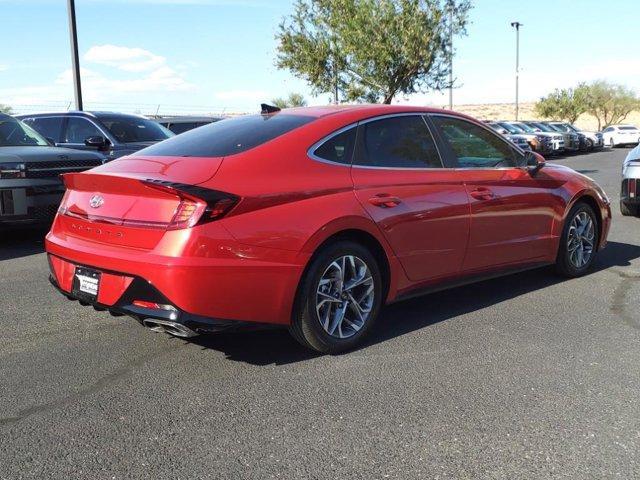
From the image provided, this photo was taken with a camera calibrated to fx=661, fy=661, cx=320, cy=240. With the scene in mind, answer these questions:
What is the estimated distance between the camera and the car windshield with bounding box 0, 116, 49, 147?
8781 millimetres

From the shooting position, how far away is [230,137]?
176 inches

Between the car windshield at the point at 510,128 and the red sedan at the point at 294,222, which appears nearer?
the red sedan at the point at 294,222

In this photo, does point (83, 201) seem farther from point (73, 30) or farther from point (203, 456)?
point (73, 30)

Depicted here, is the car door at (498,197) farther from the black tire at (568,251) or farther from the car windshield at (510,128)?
the car windshield at (510,128)

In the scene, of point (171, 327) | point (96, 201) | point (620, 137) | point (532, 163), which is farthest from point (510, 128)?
point (171, 327)

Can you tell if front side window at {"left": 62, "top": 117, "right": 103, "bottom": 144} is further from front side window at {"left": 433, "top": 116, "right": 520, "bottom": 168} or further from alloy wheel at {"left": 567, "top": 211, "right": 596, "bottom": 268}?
alloy wheel at {"left": 567, "top": 211, "right": 596, "bottom": 268}

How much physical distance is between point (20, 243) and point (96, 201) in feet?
16.9

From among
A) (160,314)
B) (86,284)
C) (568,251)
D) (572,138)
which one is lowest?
(568,251)

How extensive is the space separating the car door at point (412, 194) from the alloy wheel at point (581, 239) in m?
1.75

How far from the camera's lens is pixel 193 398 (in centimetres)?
364

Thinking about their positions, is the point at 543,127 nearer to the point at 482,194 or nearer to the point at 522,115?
the point at 482,194

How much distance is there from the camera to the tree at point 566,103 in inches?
2530

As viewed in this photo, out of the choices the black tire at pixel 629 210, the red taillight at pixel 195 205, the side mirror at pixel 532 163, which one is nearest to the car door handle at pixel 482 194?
the side mirror at pixel 532 163

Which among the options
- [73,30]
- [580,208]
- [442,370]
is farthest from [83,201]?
[73,30]
